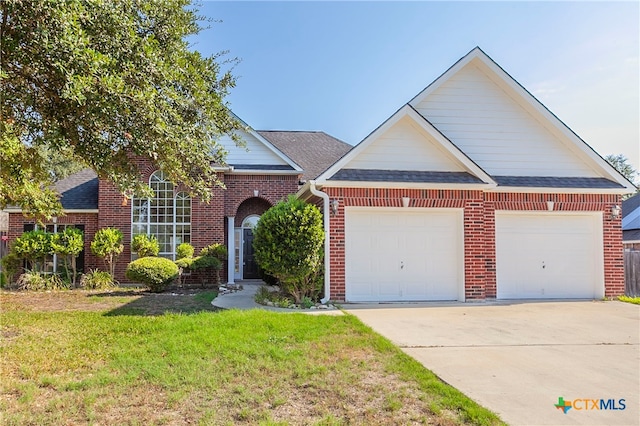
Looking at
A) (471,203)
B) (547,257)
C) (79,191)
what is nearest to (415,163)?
(471,203)

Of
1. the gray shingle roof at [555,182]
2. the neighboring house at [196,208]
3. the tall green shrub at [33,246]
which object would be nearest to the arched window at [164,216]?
the neighboring house at [196,208]

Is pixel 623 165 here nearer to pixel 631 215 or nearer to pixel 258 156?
pixel 631 215

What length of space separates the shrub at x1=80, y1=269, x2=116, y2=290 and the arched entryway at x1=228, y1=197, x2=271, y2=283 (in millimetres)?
4395

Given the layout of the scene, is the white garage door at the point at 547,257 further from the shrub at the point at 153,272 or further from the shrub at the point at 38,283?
the shrub at the point at 38,283

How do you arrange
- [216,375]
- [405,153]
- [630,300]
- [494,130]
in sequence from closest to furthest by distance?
[216,375] → [405,153] → [630,300] → [494,130]

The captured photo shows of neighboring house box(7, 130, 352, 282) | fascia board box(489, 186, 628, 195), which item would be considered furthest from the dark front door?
fascia board box(489, 186, 628, 195)

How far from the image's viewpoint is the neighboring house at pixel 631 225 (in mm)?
22391

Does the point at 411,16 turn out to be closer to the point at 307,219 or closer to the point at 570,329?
the point at 307,219

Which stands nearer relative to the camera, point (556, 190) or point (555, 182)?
point (556, 190)

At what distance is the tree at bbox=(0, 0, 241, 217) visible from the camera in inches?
200

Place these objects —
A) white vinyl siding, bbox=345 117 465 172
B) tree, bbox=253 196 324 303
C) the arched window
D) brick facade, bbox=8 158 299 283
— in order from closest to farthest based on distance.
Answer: tree, bbox=253 196 324 303 < white vinyl siding, bbox=345 117 465 172 < brick facade, bbox=8 158 299 283 < the arched window

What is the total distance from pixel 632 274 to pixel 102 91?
48.2 feet

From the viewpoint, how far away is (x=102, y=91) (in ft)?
17.6

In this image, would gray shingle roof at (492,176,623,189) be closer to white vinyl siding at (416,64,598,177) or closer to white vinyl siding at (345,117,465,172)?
A: white vinyl siding at (416,64,598,177)
